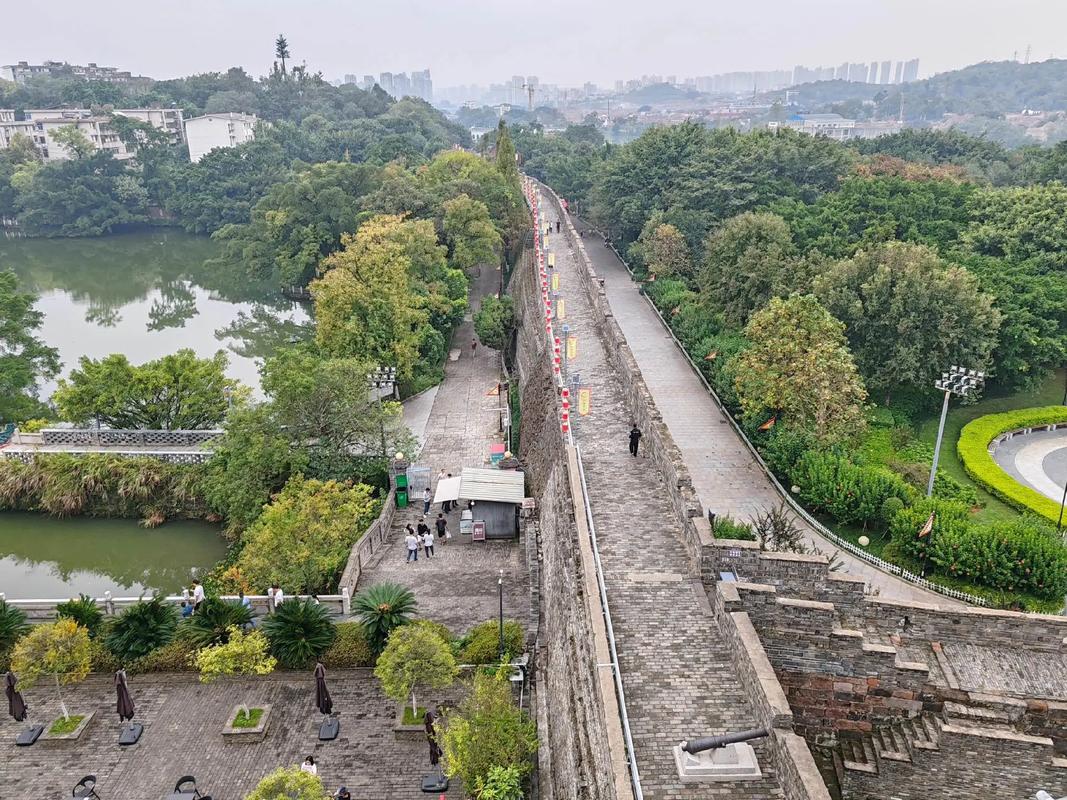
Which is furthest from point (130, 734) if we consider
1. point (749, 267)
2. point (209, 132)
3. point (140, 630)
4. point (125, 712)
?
point (209, 132)

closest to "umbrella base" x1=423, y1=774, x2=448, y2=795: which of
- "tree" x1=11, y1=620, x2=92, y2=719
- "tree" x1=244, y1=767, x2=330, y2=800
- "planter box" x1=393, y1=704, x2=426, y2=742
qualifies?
"planter box" x1=393, y1=704, x2=426, y2=742

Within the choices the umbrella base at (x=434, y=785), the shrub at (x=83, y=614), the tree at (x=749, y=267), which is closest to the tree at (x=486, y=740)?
the umbrella base at (x=434, y=785)

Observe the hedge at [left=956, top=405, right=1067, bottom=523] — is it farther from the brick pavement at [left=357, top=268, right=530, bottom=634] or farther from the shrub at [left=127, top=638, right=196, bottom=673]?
the shrub at [left=127, top=638, right=196, bottom=673]

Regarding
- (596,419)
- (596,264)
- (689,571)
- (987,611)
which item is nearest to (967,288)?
(596,419)

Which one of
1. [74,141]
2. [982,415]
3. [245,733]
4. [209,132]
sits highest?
[209,132]

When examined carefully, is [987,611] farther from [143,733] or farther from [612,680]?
[143,733]

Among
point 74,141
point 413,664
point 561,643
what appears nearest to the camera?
point 561,643

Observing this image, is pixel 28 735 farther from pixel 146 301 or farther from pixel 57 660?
pixel 146 301

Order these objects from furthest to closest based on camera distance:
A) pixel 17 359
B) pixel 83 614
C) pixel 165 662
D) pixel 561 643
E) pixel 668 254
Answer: pixel 668 254 < pixel 17 359 < pixel 83 614 < pixel 165 662 < pixel 561 643
